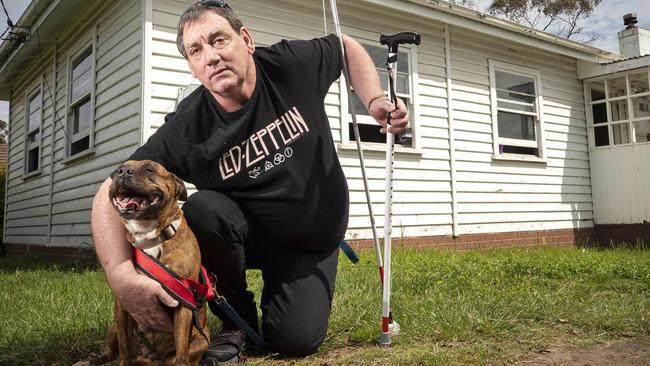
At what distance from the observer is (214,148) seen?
223cm

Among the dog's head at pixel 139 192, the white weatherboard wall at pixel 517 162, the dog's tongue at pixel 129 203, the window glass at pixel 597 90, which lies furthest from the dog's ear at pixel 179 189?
the window glass at pixel 597 90

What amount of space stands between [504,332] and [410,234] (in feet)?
17.7

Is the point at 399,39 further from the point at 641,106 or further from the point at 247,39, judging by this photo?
the point at 641,106

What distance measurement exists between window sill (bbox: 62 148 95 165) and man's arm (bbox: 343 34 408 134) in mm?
5659

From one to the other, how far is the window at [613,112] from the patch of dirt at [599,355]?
9.36 m

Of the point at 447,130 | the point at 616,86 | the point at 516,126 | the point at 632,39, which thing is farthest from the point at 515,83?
the point at 632,39

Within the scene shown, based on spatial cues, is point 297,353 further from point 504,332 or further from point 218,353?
point 504,332

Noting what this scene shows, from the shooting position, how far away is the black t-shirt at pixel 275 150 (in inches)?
88.7

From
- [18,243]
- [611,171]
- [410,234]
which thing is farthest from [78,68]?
[611,171]

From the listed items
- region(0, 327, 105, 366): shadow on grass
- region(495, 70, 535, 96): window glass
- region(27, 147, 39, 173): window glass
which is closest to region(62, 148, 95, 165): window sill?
region(27, 147, 39, 173): window glass

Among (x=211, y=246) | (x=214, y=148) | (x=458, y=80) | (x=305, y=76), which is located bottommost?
(x=211, y=246)

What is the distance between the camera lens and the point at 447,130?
844 cm

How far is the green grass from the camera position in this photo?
2.36m

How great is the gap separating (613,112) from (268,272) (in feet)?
35.9
